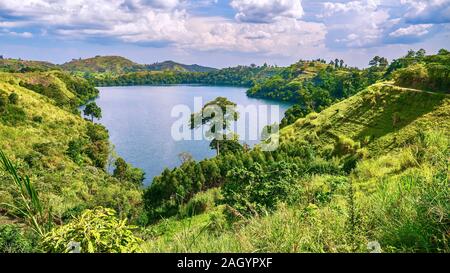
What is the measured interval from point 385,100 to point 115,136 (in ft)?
163

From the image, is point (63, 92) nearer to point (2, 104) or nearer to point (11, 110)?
point (11, 110)

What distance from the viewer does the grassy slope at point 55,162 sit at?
107 ft

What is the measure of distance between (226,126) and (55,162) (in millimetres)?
23064

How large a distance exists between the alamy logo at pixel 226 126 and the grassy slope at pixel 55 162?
15417mm

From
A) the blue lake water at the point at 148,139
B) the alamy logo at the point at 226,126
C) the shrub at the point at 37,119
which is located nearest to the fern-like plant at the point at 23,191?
the alamy logo at the point at 226,126

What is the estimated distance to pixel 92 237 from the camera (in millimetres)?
3283

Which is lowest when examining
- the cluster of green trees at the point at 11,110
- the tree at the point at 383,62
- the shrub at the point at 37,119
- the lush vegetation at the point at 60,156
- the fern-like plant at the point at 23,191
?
the lush vegetation at the point at 60,156

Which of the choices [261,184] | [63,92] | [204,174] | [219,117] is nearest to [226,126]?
[219,117]

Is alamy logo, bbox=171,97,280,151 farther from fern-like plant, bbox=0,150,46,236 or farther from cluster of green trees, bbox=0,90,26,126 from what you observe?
fern-like plant, bbox=0,150,46,236

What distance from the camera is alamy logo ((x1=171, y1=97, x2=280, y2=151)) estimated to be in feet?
173

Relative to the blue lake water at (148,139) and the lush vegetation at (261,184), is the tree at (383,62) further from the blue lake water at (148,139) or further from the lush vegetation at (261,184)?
the blue lake water at (148,139)

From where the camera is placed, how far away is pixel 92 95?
414 feet
